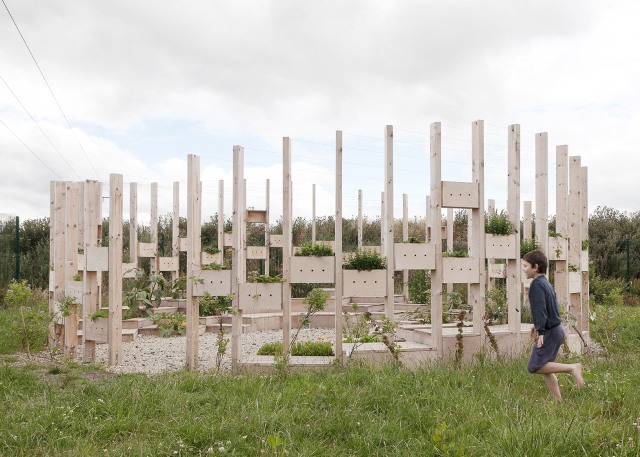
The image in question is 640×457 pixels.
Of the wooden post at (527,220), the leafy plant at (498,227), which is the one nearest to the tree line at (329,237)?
the wooden post at (527,220)

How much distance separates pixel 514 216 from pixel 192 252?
13.9 ft

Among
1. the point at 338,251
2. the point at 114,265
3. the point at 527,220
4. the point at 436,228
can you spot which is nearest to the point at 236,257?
the point at 338,251

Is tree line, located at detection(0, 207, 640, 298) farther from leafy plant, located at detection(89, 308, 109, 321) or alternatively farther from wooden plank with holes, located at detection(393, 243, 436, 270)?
wooden plank with holes, located at detection(393, 243, 436, 270)

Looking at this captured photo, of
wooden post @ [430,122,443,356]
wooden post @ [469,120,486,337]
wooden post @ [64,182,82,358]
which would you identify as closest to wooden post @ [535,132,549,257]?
wooden post @ [469,120,486,337]

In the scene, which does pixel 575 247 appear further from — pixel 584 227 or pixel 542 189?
pixel 542 189

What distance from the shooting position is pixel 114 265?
26.3ft

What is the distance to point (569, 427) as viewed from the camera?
12.7 ft

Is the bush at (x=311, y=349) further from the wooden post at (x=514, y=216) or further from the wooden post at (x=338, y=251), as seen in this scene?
the wooden post at (x=514, y=216)

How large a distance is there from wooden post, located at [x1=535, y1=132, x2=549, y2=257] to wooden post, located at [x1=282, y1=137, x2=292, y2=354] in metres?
3.69

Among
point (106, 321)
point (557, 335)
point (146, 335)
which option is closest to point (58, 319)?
point (106, 321)

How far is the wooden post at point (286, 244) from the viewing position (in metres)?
6.89

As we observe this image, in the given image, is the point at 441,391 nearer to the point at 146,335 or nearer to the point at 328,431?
the point at 328,431

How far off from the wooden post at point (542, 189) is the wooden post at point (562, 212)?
16.3 inches

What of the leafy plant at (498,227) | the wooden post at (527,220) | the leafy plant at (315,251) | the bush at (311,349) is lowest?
the bush at (311,349)
